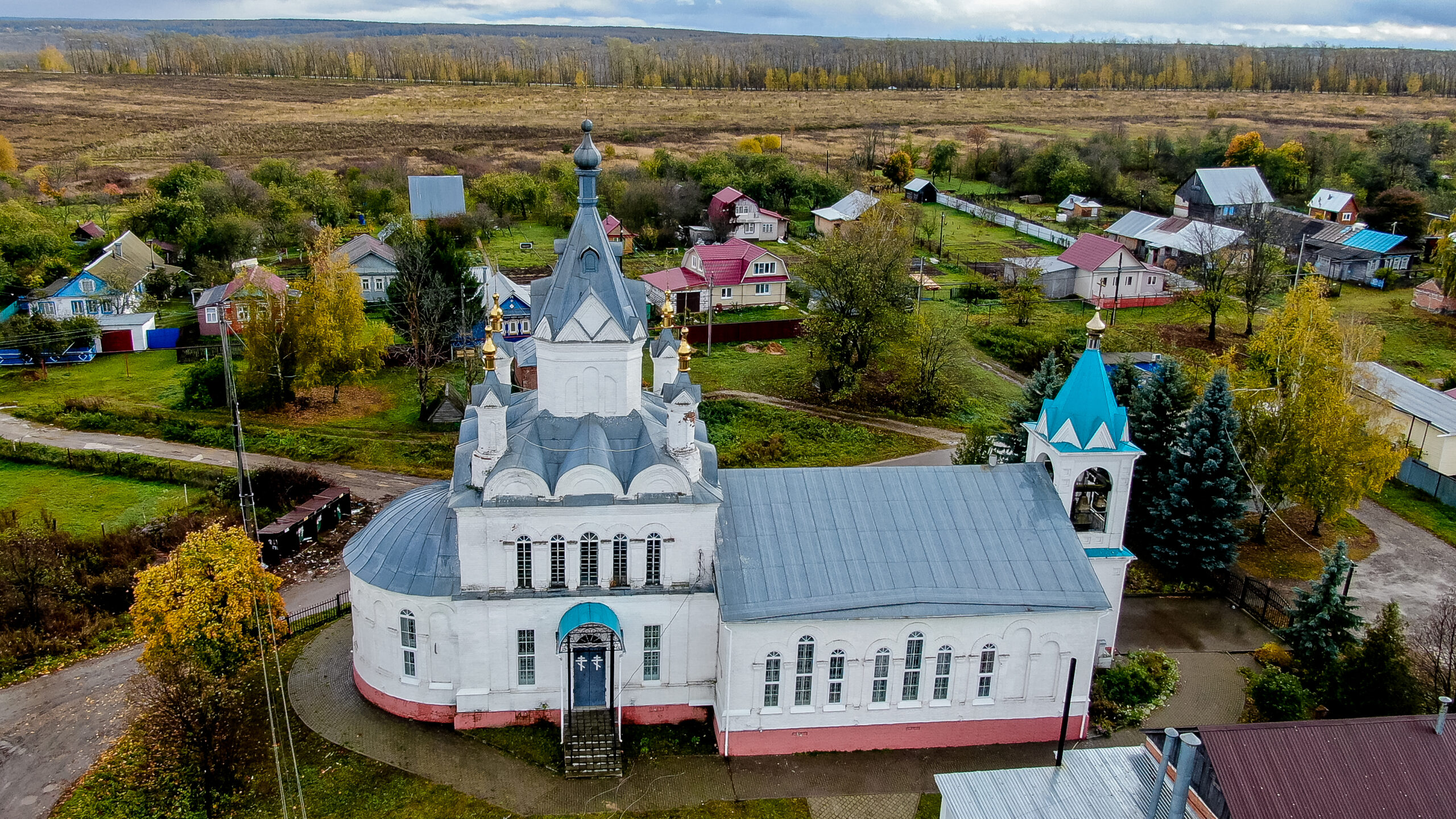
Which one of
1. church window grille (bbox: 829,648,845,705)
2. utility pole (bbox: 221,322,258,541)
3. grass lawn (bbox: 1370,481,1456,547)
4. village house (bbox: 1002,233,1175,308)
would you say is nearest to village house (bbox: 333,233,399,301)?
utility pole (bbox: 221,322,258,541)

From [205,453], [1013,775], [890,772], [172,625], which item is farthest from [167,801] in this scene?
→ [205,453]

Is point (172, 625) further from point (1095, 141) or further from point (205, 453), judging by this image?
point (1095, 141)

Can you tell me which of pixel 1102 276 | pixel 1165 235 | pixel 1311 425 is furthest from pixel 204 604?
pixel 1165 235

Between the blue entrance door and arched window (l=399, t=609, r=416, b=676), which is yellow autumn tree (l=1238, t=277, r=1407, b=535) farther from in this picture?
arched window (l=399, t=609, r=416, b=676)

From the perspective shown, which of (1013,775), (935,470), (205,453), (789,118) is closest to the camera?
(1013,775)

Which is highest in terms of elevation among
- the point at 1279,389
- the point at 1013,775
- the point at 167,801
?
the point at 1279,389

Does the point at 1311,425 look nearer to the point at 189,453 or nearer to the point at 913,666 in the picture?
the point at 913,666

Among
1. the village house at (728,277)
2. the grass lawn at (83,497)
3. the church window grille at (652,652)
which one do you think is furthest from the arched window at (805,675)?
the village house at (728,277)
